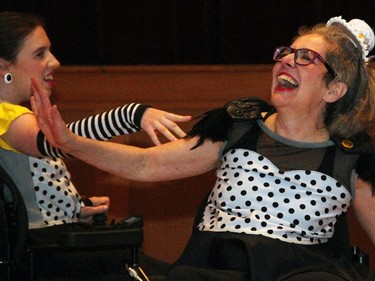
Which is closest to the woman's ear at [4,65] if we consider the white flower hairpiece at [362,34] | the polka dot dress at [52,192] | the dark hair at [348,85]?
the polka dot dress at [52,192]

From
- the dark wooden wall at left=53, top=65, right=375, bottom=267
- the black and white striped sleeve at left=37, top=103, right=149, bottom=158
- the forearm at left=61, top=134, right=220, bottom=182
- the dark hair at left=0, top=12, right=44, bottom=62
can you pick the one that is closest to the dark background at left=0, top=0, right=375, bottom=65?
the dark wooden wall at left=53, top=65, right=375, bottom=267

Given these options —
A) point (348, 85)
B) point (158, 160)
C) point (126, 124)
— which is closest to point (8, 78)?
point (126, 124)

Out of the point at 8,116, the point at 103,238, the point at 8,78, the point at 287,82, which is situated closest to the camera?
the point at 103,238

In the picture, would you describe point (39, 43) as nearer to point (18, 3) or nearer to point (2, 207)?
point (2, 207)

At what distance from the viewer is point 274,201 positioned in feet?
9.44

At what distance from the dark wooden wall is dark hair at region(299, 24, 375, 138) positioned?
1177 millimetres

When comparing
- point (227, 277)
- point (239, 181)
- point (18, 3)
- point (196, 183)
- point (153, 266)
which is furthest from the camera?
point (18, 3)

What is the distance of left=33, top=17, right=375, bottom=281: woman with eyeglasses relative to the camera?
2814mm

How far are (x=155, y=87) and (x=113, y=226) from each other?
159cm

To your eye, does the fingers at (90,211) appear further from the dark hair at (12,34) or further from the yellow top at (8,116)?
the dark hair at (12,34)

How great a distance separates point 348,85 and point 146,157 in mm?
653

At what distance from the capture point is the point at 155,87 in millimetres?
4246

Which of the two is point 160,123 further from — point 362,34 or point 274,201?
point 362,34

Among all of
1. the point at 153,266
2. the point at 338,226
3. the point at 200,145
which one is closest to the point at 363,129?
the point at 338,226
